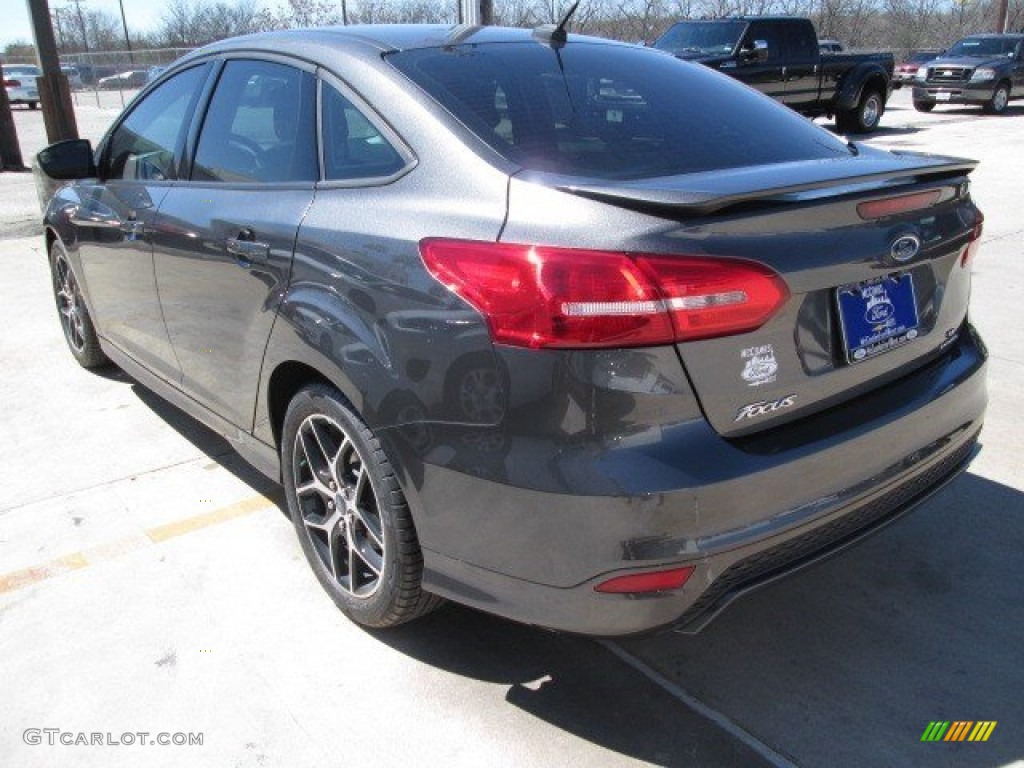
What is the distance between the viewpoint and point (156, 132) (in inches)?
155

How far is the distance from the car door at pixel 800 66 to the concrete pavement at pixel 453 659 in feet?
43.5

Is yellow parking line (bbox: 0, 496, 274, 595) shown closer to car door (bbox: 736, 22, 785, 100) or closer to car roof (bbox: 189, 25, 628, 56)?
car roof (bbox: 189, 25, 628, 56)

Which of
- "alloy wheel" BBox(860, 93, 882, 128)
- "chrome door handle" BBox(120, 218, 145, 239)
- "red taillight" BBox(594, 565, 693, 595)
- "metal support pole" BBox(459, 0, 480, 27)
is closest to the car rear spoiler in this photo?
"red taillight" BBox(594, 565, 693, 595)

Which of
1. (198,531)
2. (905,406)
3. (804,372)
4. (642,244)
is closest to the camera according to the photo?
(642,244)

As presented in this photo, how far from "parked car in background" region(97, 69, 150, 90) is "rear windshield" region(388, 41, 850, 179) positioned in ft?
103

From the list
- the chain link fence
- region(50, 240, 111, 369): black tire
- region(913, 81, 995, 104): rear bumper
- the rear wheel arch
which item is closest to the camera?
the rear wheel arch

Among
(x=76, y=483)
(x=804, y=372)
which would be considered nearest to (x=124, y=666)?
(x=76, y=483)

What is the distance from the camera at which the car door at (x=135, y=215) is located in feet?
12.1

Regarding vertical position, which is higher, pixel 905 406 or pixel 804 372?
pixel 804 372

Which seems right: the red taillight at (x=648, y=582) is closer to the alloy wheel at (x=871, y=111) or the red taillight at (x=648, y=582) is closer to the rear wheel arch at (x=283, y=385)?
the rear wheel arch at (x=283, y=385)

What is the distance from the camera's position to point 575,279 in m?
2.00

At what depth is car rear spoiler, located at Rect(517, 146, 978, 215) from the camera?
2.02m

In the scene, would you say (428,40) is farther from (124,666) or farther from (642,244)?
(124,666)

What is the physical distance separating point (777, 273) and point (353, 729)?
1585 mm
